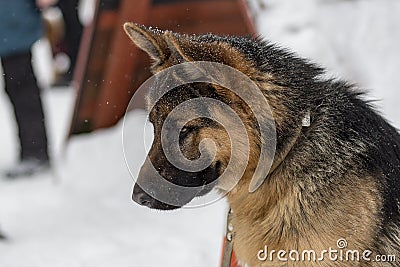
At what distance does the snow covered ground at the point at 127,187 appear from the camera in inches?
164

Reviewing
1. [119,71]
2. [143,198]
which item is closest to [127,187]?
[119,71]

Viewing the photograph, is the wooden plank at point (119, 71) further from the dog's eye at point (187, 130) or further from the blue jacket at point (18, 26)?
the dog's eye at point (187, 130)

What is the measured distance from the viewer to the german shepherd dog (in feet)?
8.59

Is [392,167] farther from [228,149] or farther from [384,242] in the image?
[228,149]

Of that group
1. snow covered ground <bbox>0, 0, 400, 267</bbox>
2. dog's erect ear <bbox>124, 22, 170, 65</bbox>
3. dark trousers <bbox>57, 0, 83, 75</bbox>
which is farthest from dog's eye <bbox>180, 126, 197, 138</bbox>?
dark trousers <bbox>57, 0, 83, 75</bbox>

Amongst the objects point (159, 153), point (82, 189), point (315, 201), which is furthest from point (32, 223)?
point (315, 201)

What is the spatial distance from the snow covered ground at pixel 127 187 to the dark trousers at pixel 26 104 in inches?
A: 9.1

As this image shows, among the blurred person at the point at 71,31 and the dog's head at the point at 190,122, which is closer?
the dog's head at the point at 190,122

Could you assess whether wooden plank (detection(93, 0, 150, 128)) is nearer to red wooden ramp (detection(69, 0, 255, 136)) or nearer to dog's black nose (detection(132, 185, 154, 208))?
red wooden ramp (detection(69, 0, 255, 136))

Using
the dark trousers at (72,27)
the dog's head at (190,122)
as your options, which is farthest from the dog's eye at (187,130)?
the dark trousers at (72,27)

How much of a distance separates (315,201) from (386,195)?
0.28 metres

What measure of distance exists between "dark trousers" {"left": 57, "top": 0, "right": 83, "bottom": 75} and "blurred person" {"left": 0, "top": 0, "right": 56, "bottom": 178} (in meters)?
1.97

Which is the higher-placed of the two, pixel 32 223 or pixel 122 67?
pixel 122 67

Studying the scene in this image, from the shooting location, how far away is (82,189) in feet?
16.3
